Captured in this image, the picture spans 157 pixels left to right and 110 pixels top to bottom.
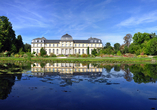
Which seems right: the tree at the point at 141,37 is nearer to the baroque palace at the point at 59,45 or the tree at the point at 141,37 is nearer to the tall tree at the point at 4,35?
the baroque palace at the point at 59,45

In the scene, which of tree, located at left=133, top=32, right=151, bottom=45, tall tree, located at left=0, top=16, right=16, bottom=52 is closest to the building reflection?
tall tree, located at left=0, top=16, right=16, bottom=52

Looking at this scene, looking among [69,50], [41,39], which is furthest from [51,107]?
[41,39]

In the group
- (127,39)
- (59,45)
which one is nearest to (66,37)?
(59,45)

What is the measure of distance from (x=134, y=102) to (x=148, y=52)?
120 ft

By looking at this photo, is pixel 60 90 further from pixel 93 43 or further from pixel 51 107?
pixel 93 43

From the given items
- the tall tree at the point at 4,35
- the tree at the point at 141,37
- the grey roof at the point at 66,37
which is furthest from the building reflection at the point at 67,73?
the grey roof at the point at 66,37

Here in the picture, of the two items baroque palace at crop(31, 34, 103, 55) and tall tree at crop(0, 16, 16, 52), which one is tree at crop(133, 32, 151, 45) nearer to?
baroque palace at crop(31, 34, 103, 55)

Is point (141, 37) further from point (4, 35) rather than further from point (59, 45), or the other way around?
point (4, 35)

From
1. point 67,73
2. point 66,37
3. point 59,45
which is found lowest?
point 67,73

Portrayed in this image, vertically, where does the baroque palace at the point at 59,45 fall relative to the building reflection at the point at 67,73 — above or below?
above

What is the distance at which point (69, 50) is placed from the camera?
2223 inches

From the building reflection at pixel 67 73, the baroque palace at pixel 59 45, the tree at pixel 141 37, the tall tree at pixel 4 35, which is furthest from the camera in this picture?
the baroque palace at pixel 59 45

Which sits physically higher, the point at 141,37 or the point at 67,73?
the point at 141,37

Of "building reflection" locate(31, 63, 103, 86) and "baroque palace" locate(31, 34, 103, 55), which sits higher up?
"baroque palace" locate(31, 34, 103, 55)
